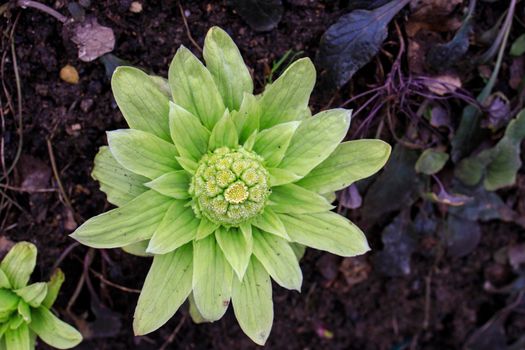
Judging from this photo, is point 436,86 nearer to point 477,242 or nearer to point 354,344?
point 477,242

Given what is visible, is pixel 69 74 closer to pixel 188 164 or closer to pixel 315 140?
pixel 188 164

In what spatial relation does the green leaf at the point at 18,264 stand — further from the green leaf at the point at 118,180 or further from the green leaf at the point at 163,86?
the green leaf at the point at 163,86

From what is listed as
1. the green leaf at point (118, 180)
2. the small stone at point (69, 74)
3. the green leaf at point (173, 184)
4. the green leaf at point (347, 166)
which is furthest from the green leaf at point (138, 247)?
the small stone at point (69, 74)

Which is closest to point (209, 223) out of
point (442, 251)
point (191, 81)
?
point (191, 81)

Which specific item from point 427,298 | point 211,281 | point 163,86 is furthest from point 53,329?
point 427,298

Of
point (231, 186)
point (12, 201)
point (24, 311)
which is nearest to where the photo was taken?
point (231, 186)

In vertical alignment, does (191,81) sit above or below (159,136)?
above

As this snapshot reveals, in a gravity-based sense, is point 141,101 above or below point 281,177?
above

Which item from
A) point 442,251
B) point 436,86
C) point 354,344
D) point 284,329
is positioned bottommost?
point 354,344
